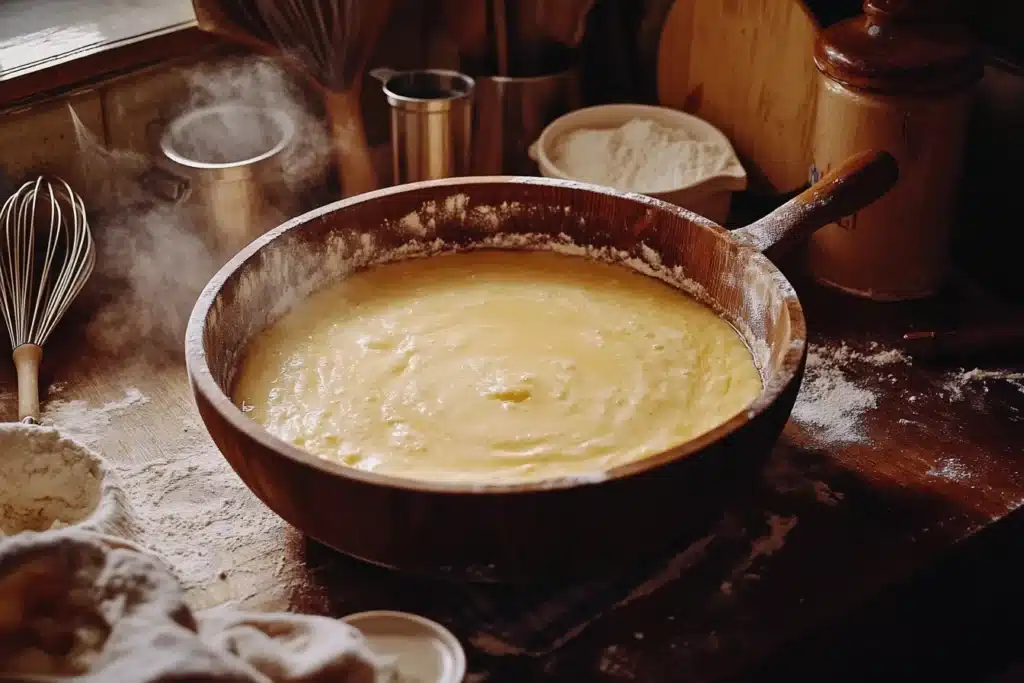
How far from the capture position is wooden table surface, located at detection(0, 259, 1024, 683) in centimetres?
105

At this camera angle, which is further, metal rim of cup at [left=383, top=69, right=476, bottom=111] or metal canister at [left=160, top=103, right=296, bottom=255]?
metal rim of cup at [left=383, top=69, right=476, bottom=111]

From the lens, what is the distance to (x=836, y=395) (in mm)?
1438

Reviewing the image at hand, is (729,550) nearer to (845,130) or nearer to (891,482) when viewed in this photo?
(891,482)

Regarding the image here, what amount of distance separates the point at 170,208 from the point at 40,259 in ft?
0.70

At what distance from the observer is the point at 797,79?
1.79 metres

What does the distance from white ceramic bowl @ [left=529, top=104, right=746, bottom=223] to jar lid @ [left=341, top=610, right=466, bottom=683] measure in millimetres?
812

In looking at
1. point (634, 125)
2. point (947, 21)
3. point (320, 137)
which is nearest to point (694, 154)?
point (634, 125)

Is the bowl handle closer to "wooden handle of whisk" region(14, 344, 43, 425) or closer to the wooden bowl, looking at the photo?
the wooden bowl

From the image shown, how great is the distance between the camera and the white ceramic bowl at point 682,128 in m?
1.65

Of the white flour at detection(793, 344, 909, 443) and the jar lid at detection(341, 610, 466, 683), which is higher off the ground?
the jar lid at detection(341, 610, 466, 683)

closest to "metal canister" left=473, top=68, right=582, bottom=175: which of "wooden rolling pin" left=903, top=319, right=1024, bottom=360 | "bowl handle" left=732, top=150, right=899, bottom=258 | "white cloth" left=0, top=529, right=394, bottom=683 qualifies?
"bowl handle" left=732, top=150, right=899, bottom=258

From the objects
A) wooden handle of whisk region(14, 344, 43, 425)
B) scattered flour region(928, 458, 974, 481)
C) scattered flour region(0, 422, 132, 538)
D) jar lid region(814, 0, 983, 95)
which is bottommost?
scattered flour region(928, 458, 974, 481)

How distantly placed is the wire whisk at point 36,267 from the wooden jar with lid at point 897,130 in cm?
114

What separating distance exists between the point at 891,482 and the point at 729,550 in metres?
0.25
